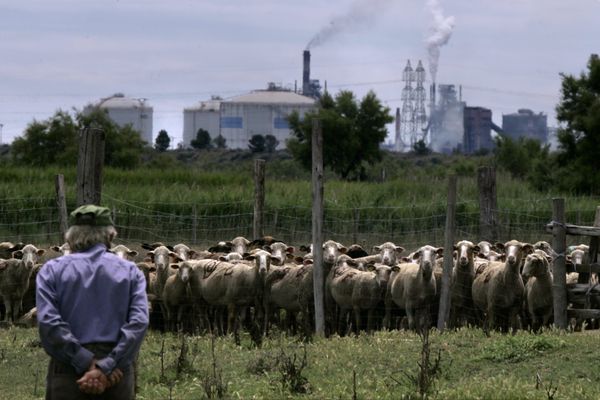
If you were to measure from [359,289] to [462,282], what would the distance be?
160 cm

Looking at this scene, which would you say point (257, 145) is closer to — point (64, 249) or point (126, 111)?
point (126, 111)

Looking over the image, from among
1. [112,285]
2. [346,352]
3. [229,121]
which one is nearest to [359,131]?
[346,352]

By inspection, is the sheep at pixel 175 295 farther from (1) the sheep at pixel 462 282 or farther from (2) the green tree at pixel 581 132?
(2) the green tree at pixel 581 132

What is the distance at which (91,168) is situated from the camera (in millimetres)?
13930

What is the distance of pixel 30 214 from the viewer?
33500 mm

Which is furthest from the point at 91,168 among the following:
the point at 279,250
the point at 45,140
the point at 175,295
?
the point at 45,140

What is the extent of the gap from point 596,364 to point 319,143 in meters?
6.06

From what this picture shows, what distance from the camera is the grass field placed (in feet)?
38.7

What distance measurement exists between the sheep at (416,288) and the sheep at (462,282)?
342mm

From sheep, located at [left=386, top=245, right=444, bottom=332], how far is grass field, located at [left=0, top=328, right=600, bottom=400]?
4166 mm

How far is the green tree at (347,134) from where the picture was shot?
70.3 metres

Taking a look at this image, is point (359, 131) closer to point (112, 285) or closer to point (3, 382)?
point (3, 382)

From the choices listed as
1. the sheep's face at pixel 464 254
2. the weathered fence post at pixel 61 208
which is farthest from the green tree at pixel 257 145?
the sheep's face at pixel 464 254

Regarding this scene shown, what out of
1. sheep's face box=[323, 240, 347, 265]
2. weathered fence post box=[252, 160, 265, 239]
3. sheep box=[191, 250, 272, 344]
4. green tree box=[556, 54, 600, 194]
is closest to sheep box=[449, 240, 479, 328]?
sheep's face box=[323, 240, 347, 265]
